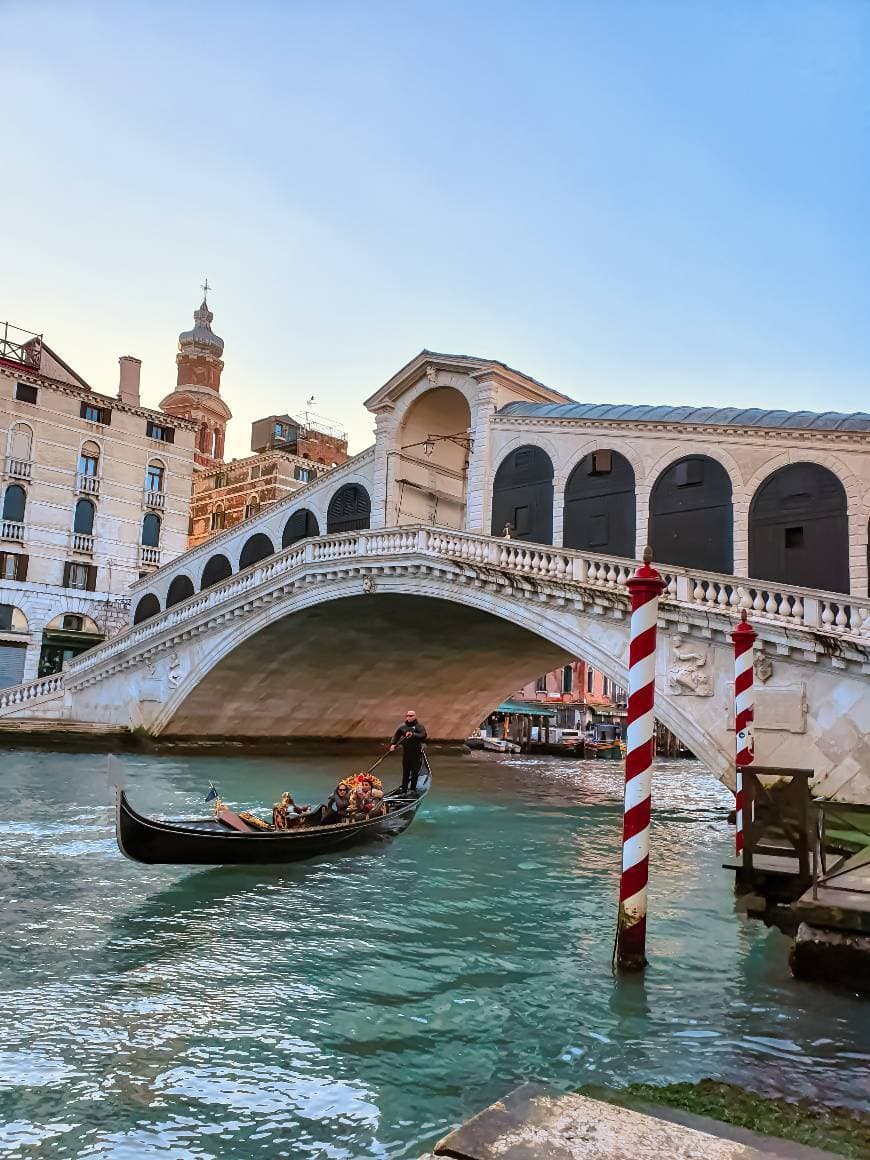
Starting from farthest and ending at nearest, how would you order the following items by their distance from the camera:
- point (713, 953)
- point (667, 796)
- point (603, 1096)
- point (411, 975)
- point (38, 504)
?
point (38, 504), point (667, 796), point (713, 953), point (411, 975), point (603, 1096)

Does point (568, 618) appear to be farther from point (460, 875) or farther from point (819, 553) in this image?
point (460, 875)

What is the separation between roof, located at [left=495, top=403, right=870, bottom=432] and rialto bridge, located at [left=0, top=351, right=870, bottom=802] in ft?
0.17

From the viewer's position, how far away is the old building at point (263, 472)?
32.7m

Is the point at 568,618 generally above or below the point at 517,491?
below

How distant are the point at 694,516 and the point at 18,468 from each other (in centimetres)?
1772

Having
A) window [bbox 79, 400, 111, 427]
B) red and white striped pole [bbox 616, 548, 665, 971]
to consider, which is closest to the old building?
window [bbox 79, 400, 111, 427]

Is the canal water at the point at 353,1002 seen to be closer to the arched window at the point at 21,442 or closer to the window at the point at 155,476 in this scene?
the arched window at the point at 21,442

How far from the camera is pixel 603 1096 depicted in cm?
303

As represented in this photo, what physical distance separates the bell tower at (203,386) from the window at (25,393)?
17.8 meters

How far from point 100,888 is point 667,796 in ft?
40.8

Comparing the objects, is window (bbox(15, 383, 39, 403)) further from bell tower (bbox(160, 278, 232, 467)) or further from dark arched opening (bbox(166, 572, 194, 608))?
bell tower (bbox(160, 278, 232, 467))

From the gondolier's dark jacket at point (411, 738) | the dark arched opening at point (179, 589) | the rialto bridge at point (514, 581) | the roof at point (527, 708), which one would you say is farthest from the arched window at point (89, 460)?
the gondolier's dark jacket at point (411, 738)

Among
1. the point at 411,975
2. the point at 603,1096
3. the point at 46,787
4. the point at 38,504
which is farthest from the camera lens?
the point at 38,504

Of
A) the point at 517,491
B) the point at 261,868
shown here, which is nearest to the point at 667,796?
the point at 517,491
